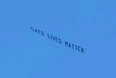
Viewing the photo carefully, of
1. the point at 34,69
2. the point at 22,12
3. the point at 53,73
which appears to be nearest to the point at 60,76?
the point at 53,73

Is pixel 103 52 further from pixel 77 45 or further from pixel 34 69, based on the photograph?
pixel 34 69

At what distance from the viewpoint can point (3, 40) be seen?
98cm

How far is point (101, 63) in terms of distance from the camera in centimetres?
72

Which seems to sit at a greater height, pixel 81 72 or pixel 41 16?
pixel 41 16

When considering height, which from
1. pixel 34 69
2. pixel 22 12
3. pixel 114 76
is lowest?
pixel 34 69

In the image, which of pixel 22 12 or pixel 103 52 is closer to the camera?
pixel 103 52

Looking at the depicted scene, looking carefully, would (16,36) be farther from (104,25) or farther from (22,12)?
(104,25)

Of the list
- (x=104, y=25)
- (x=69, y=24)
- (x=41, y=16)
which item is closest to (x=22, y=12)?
(x=41, y=16)

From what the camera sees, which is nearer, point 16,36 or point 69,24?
point 69,24

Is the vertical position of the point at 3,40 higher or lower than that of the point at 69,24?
lower

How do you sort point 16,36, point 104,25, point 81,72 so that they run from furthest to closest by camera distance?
point 16,36 → point 81,72 → point 104,25

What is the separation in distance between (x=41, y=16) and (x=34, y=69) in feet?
0.74

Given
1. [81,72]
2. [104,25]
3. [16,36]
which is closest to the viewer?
[104,25]

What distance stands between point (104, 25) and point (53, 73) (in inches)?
11.2
